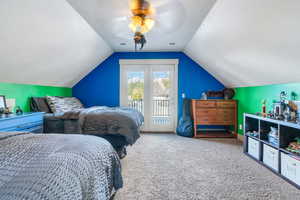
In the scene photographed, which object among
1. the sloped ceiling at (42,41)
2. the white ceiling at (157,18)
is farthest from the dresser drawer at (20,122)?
the white ceiling at (157,18)

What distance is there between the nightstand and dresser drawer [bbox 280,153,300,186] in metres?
3.65

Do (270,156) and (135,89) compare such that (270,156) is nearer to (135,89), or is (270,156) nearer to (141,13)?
(141,13)

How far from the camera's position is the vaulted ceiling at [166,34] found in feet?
6.25

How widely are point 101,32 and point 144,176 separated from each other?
272 cm

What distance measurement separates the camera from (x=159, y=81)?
191 inches

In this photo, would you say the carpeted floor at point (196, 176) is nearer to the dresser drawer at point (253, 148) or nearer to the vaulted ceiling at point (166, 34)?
the dresser drawer at point (253, 148)

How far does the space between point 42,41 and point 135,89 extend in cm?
272

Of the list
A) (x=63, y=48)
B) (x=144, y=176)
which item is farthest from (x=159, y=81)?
(x=144, y=176)

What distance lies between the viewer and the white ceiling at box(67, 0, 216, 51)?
7.44 ft

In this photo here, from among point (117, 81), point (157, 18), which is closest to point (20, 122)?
point (157, 18)

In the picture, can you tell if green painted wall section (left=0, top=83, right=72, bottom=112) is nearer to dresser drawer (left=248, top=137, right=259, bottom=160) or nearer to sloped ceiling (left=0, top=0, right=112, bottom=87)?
sloped ceiling (left=0, top=0, right=112, bottom=87)

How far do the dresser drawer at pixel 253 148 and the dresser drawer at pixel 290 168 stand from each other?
0.53m

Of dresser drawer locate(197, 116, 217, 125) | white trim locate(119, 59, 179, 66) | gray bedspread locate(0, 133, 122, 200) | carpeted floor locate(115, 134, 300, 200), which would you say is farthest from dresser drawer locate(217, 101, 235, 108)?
gray bedspread locate(0, 133, 122, 200)

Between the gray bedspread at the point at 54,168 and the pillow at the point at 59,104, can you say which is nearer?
the gray bedspread at the point at 54,168
